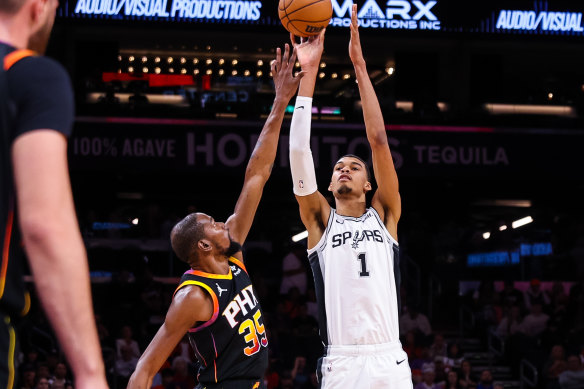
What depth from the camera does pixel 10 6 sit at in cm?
204

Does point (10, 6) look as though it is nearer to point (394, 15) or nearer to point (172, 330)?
point (172, 330)

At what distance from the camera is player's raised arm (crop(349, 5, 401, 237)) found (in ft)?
18.6

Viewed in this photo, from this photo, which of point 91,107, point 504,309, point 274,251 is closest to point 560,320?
point 504,309

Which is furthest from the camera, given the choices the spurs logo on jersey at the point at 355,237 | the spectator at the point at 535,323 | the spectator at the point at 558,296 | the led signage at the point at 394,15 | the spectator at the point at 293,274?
the led signage at the point at 394,15

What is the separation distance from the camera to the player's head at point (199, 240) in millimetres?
4875

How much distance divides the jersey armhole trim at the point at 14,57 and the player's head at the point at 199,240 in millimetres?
2902

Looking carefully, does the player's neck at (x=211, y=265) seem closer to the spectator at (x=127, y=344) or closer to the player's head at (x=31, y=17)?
the player's head at (x=31, y=17)

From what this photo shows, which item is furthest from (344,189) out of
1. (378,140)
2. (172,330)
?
(172,330)

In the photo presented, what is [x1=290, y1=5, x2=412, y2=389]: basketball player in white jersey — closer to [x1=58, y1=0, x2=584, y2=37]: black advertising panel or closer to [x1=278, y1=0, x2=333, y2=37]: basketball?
[x1=278, y1=0, x2=333, y2=37]: basketball

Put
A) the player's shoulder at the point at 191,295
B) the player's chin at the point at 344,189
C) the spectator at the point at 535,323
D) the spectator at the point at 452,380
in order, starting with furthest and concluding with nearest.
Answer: the spectator at the point at 535,323 < the spectator at the point at 452,380 < the player's chin at the point at 344,189 < the player's shoulder at the point at 191,295

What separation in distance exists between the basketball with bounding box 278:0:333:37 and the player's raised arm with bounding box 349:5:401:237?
0.37 meters

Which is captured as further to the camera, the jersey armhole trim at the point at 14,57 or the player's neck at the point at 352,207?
the player's neck at the point at 352,207

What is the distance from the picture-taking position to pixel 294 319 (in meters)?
14.3

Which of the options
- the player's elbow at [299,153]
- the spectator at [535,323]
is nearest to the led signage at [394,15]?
the spectator at [535,323]
